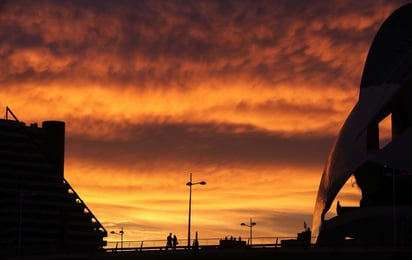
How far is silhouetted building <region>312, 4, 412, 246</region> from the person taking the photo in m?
108

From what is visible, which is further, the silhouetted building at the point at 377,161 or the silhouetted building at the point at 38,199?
the silhouetted building at the point at 38,199

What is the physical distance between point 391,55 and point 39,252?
144 ft

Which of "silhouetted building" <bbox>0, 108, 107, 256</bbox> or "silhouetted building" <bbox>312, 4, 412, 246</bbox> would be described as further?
"silhouetted building" <bbox>0, 108, 107, 256</bbox>

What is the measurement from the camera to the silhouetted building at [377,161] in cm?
10818

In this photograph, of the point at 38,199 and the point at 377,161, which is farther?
the point at 38,199

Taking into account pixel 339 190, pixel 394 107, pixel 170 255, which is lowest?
pixel 170 255

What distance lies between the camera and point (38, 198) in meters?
192

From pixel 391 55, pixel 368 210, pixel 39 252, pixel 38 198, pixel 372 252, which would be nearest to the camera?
pixel 372 252

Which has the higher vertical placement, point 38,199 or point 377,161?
point 38,199

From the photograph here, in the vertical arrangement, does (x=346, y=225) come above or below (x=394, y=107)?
below

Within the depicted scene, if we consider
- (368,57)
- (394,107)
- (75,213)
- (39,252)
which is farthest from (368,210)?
(75,213)

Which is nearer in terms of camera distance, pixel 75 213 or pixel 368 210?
pixel 368 210

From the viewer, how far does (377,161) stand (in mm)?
106250

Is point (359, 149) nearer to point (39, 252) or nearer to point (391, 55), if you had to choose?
point (391, 55)
